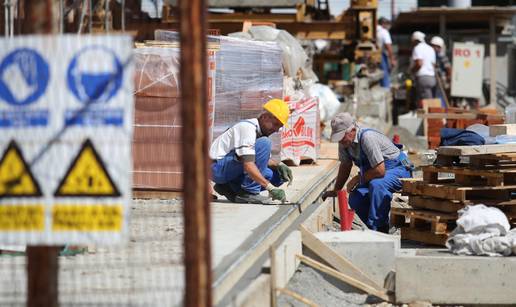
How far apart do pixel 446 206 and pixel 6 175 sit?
19.8ft

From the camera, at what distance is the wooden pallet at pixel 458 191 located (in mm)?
10453

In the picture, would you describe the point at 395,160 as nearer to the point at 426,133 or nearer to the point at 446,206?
the point at 446,206

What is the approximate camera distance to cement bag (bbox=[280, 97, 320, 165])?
14039mm

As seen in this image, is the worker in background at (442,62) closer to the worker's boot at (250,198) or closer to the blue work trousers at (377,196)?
the blue work trousers at (377,196)

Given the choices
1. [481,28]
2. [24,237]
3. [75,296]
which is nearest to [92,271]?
[75,296]

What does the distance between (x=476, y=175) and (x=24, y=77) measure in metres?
6.24

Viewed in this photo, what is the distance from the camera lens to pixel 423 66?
24.8m

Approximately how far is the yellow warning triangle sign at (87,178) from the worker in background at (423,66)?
19.8m

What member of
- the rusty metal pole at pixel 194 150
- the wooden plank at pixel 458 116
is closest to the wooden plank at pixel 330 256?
the rusty metal pole at pixel 194 150

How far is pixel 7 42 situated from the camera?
550cm

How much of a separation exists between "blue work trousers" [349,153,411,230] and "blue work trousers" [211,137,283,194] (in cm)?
103

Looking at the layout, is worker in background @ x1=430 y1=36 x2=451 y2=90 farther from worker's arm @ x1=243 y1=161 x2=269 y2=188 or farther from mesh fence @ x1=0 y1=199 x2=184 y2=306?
mesh fence @ x1=0 y1=199 x2=184 y2=306

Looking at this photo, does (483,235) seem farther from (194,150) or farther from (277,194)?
(194,150)

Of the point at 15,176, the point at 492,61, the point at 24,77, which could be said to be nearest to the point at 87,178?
the point at 15,176
